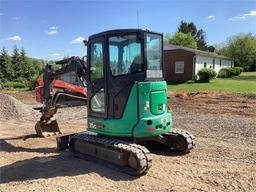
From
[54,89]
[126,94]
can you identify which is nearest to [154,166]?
[126,94]

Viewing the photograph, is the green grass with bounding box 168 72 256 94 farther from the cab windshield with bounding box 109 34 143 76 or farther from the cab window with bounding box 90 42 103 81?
the cab windshield with bounding box 109 34 143 76

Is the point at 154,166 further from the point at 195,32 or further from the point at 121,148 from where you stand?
the point at 195,32

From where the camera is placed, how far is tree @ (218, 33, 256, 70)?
6875 centimetres

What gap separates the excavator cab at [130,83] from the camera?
22.8 ft

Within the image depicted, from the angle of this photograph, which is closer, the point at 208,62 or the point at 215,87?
the point at 215,87

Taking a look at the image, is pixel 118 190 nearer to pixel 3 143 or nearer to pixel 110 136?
pixel 110 136

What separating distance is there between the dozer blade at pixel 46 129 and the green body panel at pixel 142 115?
11.7 ft

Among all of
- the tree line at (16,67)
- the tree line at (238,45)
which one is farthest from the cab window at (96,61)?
the tree line at (238,45)

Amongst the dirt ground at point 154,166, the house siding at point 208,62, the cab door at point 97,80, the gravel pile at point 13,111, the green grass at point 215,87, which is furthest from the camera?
the house siding at point 208,62

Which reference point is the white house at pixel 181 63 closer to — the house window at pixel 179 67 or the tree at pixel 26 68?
the house window at pixel 179 67

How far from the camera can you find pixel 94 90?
7.62 meters

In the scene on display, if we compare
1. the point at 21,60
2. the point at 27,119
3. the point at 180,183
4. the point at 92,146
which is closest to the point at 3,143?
the point at 92,146

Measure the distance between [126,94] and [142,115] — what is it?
1.73ft

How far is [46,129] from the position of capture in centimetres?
1054
